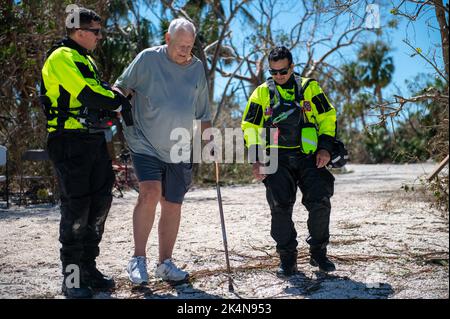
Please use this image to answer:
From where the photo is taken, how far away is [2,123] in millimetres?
9719

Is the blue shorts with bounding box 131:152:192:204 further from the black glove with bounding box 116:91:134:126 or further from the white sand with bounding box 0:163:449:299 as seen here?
the white sand with bounding box 0:163:449:299

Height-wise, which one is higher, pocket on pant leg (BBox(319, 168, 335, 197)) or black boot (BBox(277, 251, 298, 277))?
pocket on pant leg (BBox(319, 168, 335, 197))

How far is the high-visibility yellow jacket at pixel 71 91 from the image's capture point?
3438 millimetres

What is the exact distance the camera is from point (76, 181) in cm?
351

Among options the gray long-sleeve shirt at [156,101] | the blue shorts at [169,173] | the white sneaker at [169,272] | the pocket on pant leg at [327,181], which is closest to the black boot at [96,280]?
the white sneaker at [169,272]

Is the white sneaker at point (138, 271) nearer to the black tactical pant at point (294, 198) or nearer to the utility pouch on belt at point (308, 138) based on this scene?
the black tactical pant at point (294, 198)

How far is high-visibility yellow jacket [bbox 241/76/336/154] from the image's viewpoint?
4.13 m

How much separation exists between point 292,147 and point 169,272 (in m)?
1.25

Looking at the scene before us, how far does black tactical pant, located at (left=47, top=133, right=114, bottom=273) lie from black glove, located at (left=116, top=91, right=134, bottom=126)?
0.19 meters

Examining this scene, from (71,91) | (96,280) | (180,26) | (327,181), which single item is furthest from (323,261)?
(71,91)

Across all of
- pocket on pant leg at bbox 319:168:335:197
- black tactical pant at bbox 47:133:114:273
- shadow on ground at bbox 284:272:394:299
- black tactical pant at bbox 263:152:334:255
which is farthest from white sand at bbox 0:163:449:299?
pocket on pant leg at bbox 319:168:335:197

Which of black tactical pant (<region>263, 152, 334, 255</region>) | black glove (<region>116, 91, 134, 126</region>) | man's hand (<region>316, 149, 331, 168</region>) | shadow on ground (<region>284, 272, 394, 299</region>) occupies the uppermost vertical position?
black glove (<region>116, 91, 134, 126</region>)

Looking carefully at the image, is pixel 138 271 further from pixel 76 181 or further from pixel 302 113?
pixel 302 113
